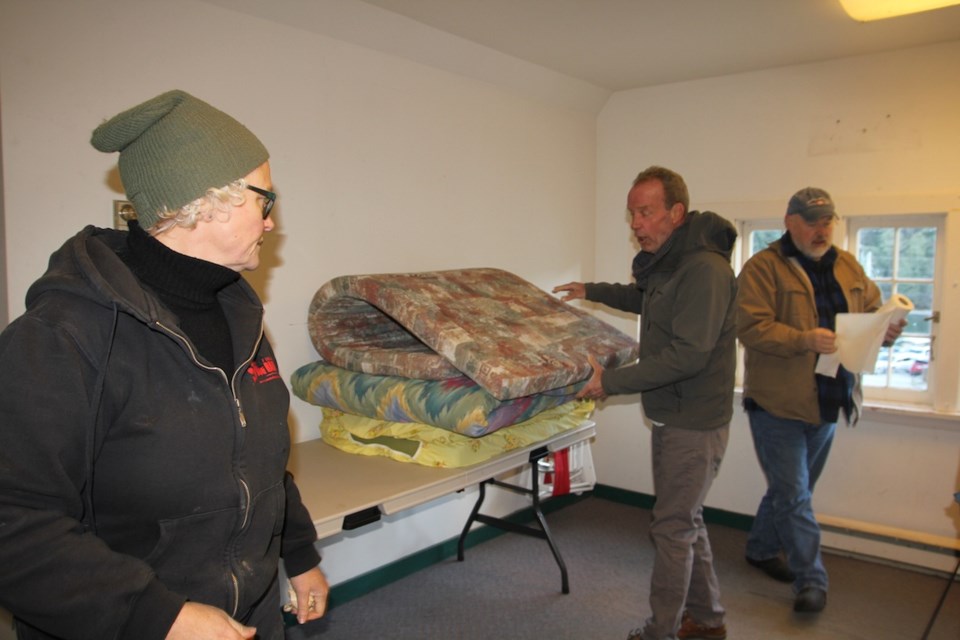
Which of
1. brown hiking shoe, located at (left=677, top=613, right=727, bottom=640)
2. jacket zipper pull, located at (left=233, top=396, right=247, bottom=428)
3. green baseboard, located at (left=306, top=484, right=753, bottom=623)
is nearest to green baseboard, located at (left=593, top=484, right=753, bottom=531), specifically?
green baseboard, located at (left=306, top=484, right=753, bottom=623)

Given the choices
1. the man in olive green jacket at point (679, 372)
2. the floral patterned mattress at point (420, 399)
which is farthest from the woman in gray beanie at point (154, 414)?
the man in olive green jacket at point (679, 372)

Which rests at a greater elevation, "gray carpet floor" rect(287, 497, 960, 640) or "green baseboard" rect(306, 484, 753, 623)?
"green baseboard" rect(306, 484, 753, 623)

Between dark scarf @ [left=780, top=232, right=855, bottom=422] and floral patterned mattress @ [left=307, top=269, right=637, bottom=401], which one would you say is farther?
dark scarf @ [left=780, top=232, right=855, bottom=422]

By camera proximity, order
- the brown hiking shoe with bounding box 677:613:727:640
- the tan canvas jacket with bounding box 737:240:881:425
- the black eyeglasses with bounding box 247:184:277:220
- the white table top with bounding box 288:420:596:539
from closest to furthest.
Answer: the black eyeglasses with bounding box 247:184:277:220, the white table top with bounding box 288:420:596:539, the brown hiking shoe with bounding box 677:613:727:640, the tan canvas jacket with bounding box 737:240:881:425

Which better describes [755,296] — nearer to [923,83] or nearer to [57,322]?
[923,83]

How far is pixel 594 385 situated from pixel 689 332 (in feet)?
1.20

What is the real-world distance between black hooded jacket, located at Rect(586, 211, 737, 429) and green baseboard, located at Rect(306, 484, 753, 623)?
1.38m

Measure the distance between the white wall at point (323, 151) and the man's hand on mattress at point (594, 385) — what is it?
102 cm

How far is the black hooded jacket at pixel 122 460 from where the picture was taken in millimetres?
793

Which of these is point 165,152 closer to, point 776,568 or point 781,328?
point 781,328

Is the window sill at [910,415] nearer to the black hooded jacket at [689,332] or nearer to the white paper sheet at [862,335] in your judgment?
the white paper sheet at [862,335]

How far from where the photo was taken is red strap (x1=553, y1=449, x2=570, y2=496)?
3.33 m

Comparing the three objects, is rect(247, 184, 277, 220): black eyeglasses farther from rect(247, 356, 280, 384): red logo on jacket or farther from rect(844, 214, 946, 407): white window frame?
rect(844, 214, 946, 407): white window frame

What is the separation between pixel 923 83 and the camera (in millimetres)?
2979
